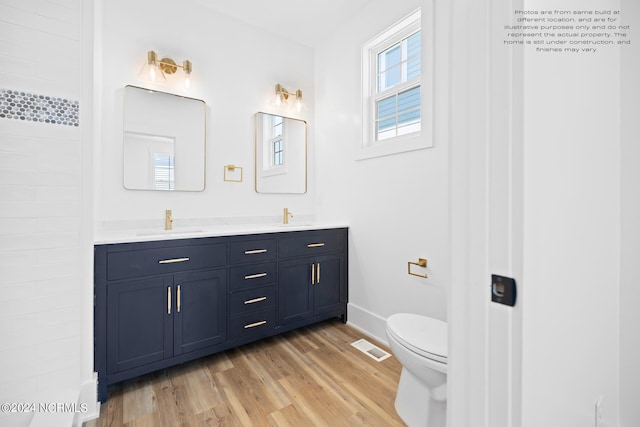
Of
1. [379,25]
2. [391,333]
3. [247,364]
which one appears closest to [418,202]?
[391,333]

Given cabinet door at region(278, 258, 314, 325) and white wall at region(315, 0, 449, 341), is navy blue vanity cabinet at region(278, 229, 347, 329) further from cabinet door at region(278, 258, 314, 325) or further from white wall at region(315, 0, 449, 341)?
white wall at region(315, 0, 449, 341)

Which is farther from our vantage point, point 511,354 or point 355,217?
point 355,217

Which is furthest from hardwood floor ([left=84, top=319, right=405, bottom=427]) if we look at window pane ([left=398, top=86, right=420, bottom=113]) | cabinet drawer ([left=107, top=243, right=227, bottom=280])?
window pane ([left=398, top=86, right=420, bottom=113])

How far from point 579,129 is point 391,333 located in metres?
1.20

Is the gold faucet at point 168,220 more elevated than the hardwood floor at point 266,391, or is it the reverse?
the gold faucet at point 168,220

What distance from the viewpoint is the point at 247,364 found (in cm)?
204

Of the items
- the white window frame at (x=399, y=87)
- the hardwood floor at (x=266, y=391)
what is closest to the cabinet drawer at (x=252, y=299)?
the hardwood floor at (x=266, y=391)

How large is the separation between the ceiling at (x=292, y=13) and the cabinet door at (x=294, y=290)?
84.0 inches

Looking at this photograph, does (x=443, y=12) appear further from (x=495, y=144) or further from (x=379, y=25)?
Result: (x=495, y=144)

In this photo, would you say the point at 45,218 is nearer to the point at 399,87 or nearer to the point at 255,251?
the point at 255,251

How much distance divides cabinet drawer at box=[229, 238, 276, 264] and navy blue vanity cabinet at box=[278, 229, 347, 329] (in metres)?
0.08

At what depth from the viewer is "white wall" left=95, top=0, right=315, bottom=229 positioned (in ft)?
7.08

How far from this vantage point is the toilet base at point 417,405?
1411 mm

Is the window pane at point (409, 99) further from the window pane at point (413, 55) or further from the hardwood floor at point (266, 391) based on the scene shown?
the hardwood floor at point (266, 391)
